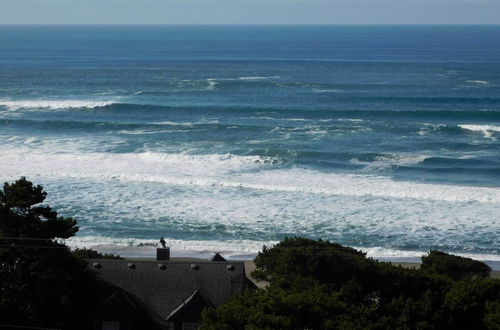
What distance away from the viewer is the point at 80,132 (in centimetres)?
6344

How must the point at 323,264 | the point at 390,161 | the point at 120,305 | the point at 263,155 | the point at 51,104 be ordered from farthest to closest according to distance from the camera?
the point at 51,104 → the point at 263,155 → the point at 390,161 → the point at 323,264 → the point at 120,305

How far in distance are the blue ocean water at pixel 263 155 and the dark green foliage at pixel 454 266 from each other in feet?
14.5

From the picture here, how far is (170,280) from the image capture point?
23.2 meters

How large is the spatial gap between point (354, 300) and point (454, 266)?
27.1ft

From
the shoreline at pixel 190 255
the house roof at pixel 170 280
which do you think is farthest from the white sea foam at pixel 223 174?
the house roof at pixel 170 280

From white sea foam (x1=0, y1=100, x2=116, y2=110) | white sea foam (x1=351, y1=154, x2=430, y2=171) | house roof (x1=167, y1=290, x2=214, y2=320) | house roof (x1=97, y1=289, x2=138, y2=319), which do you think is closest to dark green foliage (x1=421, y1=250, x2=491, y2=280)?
house roof (x1=167, y1=290, x2=214, y2=320)

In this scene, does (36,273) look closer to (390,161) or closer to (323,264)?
(323,264)

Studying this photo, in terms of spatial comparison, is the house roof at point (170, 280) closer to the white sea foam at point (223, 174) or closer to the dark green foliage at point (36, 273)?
the dark green foliage at point (36, 273)

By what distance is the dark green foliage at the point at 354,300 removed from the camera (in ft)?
64.6

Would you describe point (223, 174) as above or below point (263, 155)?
below

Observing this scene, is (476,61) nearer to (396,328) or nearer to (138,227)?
(138,227)

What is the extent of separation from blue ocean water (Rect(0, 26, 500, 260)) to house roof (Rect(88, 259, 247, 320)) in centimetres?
1227

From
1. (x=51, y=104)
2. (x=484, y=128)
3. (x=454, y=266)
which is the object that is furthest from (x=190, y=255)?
(x=51, y=104)

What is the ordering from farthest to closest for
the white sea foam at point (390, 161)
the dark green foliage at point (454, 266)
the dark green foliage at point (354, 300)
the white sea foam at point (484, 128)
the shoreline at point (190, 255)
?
the white sea foam at point (484, 128)
the white sea foam at point (390, 161)
the shoreline at point (190, 255)
the dark green foliage at point (454, 266)
the dark green foliage at point (354, 300)
